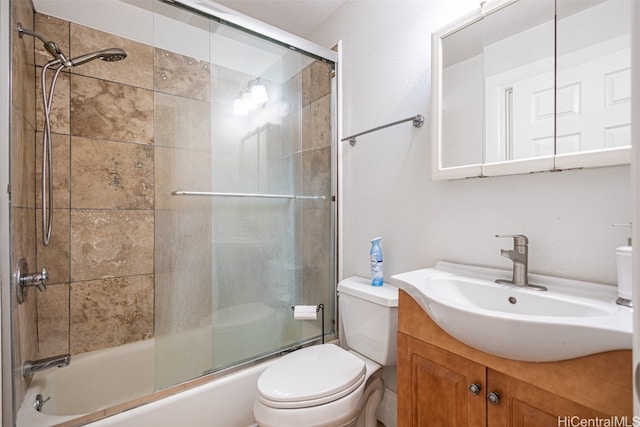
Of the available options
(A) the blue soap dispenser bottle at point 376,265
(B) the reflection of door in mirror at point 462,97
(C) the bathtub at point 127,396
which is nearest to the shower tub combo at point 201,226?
(C) the bathtub at point 127,396

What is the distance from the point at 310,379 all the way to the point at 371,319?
1.21ft

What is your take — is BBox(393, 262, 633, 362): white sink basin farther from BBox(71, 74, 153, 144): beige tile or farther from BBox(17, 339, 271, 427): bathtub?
BBox(71, 74, 153, 144): beige tile

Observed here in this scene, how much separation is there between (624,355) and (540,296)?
11.4 inches

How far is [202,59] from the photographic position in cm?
145

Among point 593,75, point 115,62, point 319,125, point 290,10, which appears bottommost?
point 593,75

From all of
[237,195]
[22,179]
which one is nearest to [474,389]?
[237,195]

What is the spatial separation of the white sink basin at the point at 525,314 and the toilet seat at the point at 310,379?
0.46 meters

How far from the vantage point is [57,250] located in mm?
1618

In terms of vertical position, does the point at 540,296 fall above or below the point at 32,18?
below

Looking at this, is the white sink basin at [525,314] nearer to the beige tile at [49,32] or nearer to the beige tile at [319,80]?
the beige tile at [319,80]

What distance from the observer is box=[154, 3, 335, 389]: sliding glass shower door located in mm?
1410

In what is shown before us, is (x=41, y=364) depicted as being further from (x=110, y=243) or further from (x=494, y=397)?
(x=494, y=397)

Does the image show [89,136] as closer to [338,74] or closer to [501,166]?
[338,74]

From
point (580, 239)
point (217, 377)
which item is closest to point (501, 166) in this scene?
point (580, 239)
